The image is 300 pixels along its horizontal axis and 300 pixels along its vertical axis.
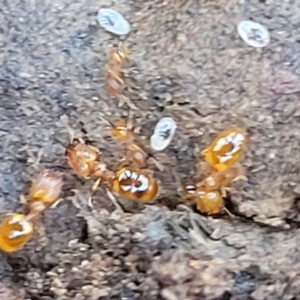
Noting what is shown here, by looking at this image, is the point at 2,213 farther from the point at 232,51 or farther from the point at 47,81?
the point at 232,51

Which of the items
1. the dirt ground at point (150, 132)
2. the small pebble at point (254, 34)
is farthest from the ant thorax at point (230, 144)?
the small pebble at point (254, 34)

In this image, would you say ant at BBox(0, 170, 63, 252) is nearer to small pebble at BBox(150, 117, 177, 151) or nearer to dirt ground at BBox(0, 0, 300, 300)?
dirt ground at BBox(0, 0, 300, 300)

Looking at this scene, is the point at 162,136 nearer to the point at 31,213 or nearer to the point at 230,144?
the point at 230,144

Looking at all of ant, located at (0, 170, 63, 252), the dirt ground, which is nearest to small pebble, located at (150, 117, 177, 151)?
the dirt ground

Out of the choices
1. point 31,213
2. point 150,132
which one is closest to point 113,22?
point 150,132

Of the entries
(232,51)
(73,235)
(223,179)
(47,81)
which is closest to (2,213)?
(73,235)

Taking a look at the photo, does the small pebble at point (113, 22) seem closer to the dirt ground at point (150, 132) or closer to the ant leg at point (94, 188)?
the dirt ground at point (150, 132)

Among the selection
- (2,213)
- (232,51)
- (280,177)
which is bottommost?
(2,213)
